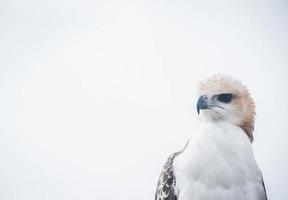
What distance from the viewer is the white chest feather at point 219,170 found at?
1.33 metres

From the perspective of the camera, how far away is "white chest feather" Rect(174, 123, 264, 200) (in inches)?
52.6

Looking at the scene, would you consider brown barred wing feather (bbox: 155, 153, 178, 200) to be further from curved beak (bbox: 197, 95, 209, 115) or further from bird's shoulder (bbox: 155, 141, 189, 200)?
curved beak (bbox: 197, 95, 209, 115)

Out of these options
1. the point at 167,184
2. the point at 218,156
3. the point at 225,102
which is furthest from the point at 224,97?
the point at 167,184

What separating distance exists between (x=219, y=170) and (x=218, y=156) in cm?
4

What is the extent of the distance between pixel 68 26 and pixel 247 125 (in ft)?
3.42

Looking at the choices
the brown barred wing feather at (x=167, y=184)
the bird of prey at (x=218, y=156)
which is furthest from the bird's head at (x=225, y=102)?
the brown barred wing feather at (x=167, y=184)

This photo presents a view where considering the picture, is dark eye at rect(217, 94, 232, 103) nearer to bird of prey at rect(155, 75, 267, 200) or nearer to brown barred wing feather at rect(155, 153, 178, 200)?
bird of prey at rect(155, 75, 267, 200)

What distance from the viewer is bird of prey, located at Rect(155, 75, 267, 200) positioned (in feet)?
4.39

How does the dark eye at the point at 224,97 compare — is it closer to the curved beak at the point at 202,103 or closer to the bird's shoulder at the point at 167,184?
the curved beak at the point at 202,103

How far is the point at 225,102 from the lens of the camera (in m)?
1.42

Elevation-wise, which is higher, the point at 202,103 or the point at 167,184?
the point at 202,103

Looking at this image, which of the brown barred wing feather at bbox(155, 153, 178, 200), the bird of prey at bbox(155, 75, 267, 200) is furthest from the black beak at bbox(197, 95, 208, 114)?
the brown barred wing feather at bbox(155, 153, 178, 200)

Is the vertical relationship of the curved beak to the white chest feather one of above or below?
above

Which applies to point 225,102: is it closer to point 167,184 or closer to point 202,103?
point 202,103
